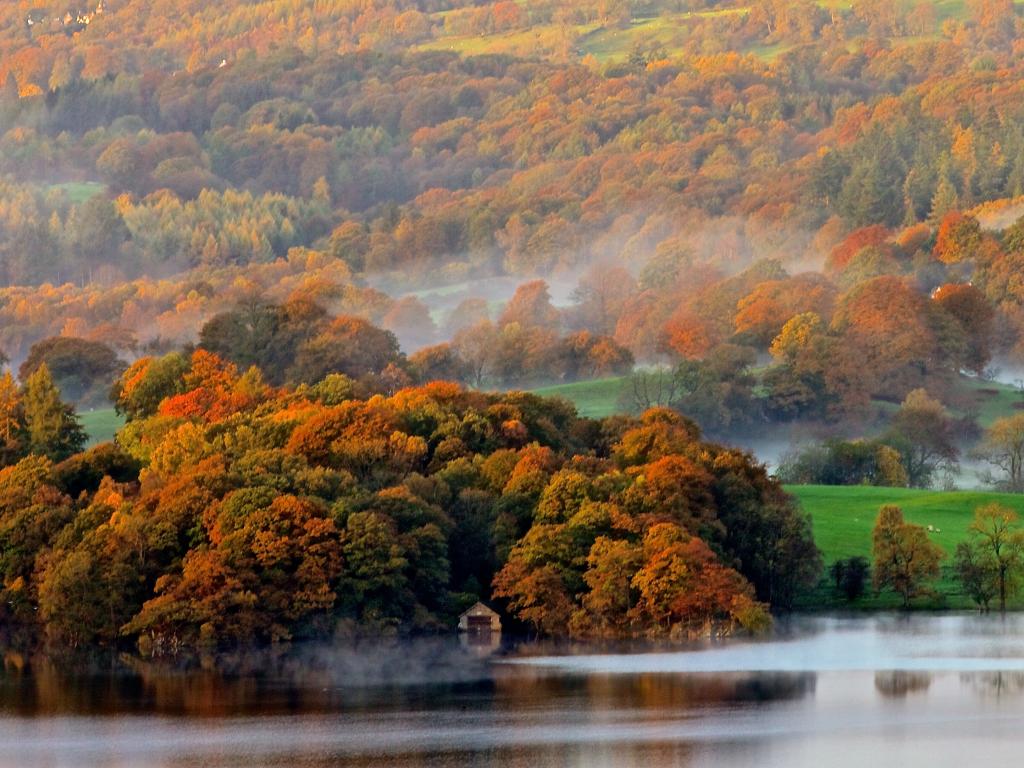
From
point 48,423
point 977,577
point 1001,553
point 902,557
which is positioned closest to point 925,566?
point 902,557

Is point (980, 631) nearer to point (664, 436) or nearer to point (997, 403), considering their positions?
point (664, 436)

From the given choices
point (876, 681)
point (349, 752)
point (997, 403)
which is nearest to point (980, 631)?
point (876, 681)

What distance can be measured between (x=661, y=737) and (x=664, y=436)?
117 feet

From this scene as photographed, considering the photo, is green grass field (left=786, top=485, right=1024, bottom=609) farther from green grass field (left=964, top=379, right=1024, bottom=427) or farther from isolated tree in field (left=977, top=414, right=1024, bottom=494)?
green grass field (left=964, top=379, right=1024, bottom=427)

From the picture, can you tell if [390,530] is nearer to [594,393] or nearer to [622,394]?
[622,394]

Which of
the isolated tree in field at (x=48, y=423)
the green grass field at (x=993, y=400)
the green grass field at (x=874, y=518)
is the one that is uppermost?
the green grass field at (x=993, y=400)

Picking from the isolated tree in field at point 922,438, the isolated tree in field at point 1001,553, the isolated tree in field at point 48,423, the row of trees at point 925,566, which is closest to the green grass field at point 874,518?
the row of trees at point 925,566

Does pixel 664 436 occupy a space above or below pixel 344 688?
above

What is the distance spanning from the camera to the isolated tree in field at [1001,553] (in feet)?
266

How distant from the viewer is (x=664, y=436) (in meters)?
85.8

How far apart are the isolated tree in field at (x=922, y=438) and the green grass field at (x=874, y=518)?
19.3 metres

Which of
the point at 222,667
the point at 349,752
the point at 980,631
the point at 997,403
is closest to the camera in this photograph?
the point at 349,752

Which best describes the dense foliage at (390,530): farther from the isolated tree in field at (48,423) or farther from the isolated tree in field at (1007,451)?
the isolated tree in field at (1007,451)

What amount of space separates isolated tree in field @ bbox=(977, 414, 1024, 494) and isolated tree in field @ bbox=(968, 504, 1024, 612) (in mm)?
33543
